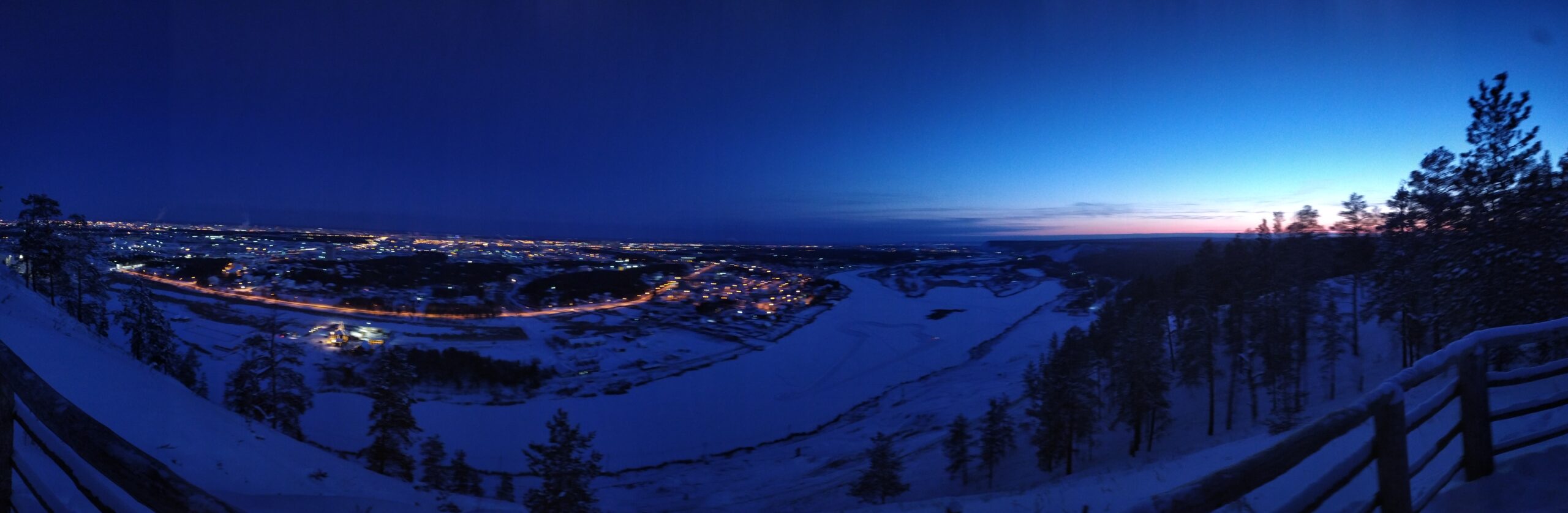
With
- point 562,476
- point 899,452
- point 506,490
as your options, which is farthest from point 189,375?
point 899,452

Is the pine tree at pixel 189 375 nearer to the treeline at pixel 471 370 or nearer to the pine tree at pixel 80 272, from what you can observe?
the pine tree at pixel 80 272

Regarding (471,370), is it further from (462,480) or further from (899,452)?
(899,452)

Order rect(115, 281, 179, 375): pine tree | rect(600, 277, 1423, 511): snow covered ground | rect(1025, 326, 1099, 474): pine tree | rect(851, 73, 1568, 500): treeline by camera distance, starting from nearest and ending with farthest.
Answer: rect(851, 73, 1568, 500): treeline < rect(115, 281, 179, 375): pine tree < rect(600, 277, 1423, 511): snow covered ground < rect(1025, 326, 1099, 474): pine tree

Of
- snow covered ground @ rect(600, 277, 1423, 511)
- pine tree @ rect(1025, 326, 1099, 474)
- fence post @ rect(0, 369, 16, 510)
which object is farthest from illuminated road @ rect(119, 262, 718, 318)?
fence post @ rect(0, 369, 16, 510)

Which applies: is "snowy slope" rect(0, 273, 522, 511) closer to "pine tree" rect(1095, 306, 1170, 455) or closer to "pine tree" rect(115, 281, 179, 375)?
"pine tree" rect(115, 281, 179, 375)

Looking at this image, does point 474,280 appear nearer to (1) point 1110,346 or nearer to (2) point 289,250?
(2) point 289,250

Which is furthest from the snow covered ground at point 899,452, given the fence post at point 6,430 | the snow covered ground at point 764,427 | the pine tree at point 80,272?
the pine tree at point 80,272
